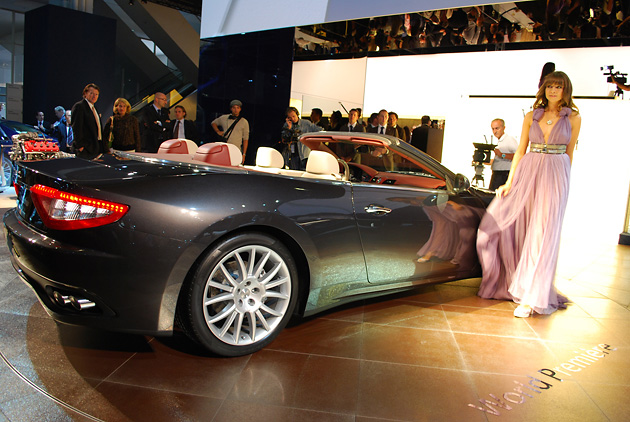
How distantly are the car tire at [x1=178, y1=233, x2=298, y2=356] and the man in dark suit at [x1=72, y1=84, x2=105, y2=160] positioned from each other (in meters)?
4.67

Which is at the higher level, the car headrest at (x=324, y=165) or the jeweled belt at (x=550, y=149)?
the jeweled belt at (x=550, y=149)

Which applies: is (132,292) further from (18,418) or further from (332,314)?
(332,314)

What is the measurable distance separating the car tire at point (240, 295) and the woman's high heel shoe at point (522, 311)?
68.7 inches

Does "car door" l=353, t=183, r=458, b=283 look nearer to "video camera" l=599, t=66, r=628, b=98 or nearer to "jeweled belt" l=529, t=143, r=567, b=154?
"jeweled belt" l=529, t=143, r=567, b=154

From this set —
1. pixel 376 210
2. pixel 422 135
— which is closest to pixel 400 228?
pixel 376 210

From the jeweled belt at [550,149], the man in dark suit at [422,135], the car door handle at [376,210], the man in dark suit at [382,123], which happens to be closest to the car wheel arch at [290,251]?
the car door handle at [376,210]

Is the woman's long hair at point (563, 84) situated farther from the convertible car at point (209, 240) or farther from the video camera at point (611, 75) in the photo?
the video camera at point (611, 75)

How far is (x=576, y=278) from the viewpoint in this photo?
4828mm

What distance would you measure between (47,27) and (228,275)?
45.7ft

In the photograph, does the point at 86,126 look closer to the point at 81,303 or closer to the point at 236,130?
the point at 236,130

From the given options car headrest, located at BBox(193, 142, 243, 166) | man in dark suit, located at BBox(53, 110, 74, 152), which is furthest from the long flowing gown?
man in dark suit, located at BBox(53, 110, 74, 152)

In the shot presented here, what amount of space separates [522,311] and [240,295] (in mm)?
2095

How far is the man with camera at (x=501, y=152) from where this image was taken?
20.7 ft

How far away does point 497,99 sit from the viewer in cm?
920
